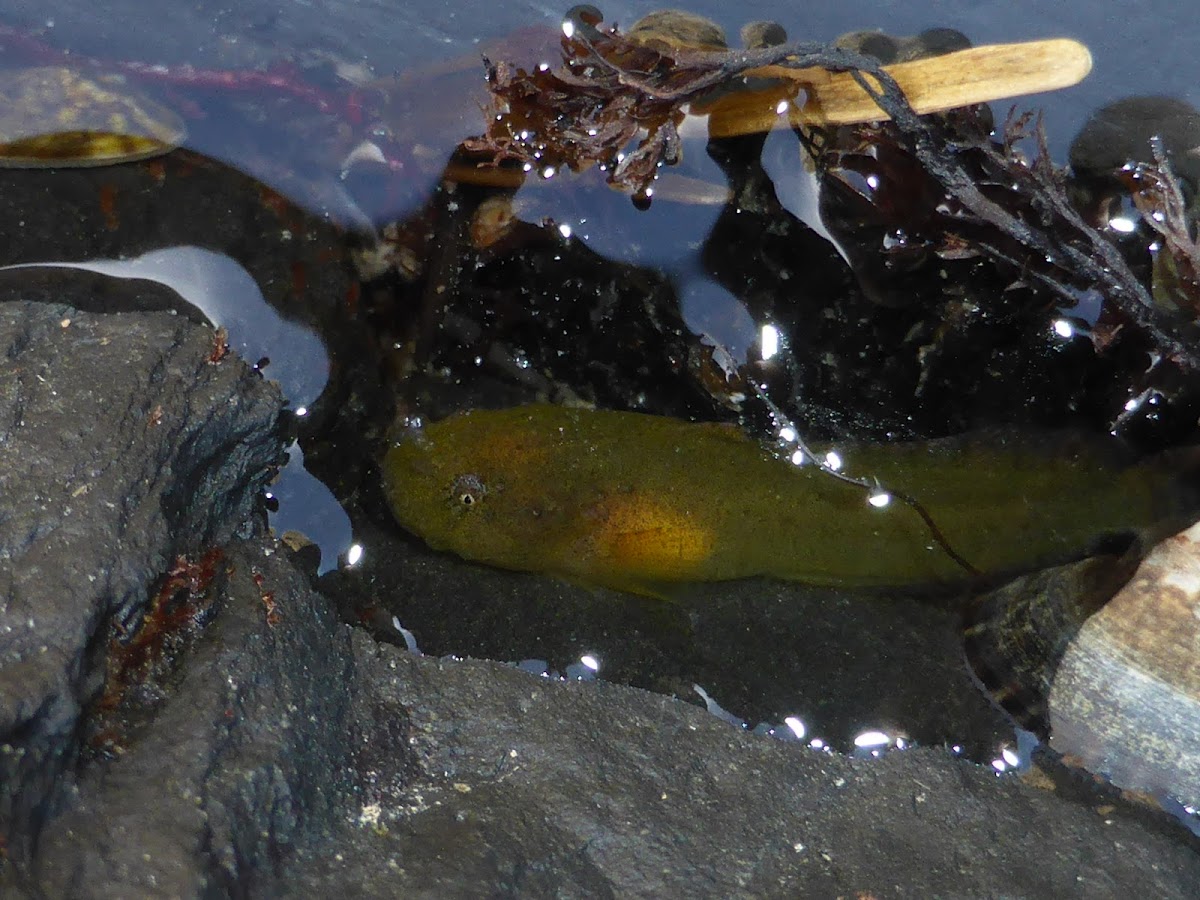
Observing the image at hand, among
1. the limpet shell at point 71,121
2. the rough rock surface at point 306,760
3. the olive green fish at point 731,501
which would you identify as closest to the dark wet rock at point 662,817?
the rough rock surface at point 306,760

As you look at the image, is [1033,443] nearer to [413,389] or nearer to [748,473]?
[748,473]

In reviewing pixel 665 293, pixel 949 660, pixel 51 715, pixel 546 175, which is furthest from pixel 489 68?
pixel 949 660

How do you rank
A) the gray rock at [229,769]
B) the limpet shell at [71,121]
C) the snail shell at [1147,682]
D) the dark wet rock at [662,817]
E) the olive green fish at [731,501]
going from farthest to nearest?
the olive green fish at [731,501], the limpet shell at [71,121], the snail shell at [1147,682], the dark wet rock at [662,817], the gray rock at [229,769]

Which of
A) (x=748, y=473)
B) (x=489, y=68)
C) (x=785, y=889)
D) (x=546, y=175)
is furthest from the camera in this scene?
(x=748, y=473)

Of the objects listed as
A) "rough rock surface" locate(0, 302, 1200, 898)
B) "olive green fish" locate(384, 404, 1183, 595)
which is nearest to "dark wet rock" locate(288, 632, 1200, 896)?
"rough rock surface" locate(0, 302, 1200, 898)

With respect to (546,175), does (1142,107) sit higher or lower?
higher

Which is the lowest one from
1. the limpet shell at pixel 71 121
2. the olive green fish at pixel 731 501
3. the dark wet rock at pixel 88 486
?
the olive green fish at pixel 731 501

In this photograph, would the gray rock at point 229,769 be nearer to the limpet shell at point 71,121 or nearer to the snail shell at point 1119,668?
the limpet shell at point 71,121
